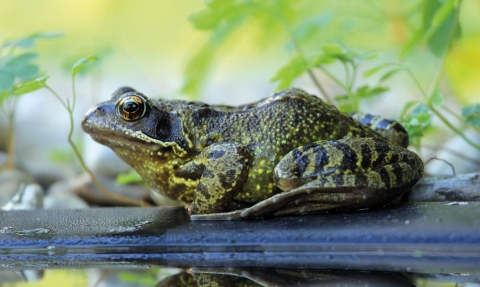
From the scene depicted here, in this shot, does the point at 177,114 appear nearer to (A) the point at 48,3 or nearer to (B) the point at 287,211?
(B) the point at 287,211

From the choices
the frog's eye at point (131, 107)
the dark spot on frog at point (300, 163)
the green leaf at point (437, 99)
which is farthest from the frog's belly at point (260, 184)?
the green leaf at point (437, 99)

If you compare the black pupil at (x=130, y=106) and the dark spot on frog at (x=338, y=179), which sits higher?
the black pupil at (x=130, y=106)

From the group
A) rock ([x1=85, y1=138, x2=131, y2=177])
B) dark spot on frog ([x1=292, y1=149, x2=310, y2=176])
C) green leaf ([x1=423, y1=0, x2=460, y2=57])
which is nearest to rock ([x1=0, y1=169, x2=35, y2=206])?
rock ([x1=85, y1=138, x2=131, y2=177])

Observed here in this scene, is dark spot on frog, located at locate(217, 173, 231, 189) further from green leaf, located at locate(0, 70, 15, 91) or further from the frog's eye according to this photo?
green leaf, located at locate(0, 70, 15, 91)

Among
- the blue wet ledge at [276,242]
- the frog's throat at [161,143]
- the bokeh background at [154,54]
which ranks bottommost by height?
the blue wet ledge at [276,242]

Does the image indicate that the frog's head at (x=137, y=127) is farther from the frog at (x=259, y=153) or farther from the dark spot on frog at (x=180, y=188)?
the dark spot on frog at (x=180, y=188)

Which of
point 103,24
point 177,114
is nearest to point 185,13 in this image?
point 103,24
